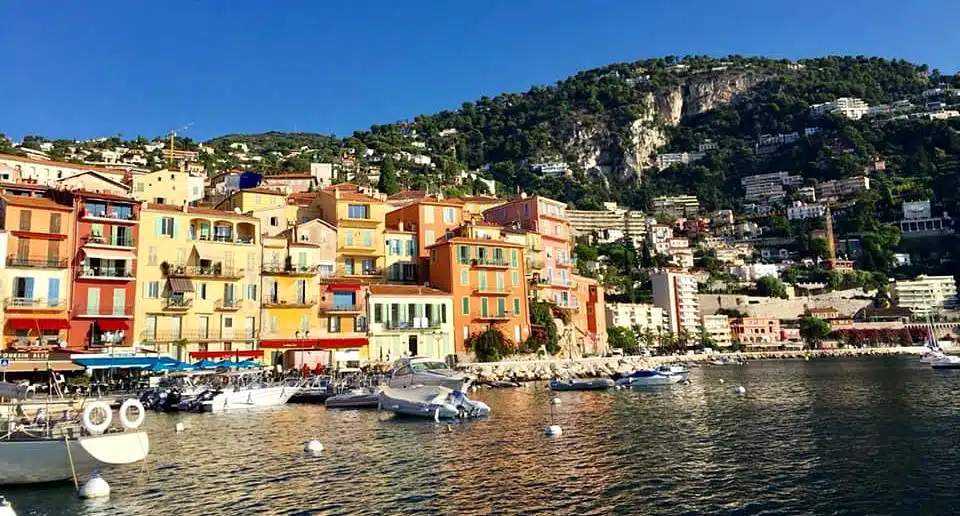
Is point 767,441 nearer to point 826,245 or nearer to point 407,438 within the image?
point 407,438

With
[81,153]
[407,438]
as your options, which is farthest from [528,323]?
[81,153]

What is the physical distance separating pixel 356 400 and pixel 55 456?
19.9 meters

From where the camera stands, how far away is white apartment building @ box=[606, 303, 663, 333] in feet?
376

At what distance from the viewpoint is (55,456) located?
16.0m

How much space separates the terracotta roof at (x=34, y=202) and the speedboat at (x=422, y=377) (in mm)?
22183

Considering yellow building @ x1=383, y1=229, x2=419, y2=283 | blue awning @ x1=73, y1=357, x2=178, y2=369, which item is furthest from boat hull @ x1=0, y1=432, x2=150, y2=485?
yellow building @ x1=383, y1=229, x2=419, y2=283

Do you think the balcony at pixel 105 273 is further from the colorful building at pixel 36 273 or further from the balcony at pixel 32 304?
the balcony at pixel 32 304

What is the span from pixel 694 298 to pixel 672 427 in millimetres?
119105

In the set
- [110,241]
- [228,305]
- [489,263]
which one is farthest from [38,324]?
[489,263]

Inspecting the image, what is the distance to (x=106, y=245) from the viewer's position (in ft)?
139

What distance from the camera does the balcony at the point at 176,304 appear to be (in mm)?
43500

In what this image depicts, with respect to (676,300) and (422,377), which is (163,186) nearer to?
(422,377)

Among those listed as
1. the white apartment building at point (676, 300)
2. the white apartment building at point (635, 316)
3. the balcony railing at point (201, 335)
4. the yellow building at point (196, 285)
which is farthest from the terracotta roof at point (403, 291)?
the white apartment building at point (676, 300)

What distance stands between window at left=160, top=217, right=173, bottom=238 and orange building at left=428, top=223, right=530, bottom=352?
62.3ft
